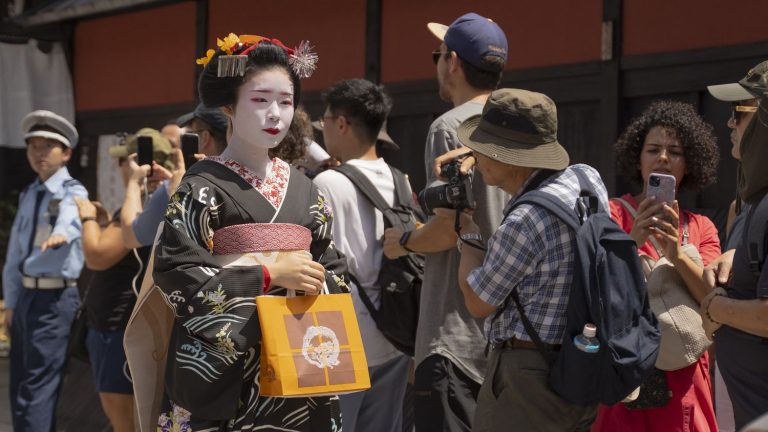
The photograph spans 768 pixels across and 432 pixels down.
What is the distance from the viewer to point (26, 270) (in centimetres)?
633

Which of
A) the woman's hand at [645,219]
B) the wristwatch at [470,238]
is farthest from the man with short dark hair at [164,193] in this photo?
the woman's hand at [645,219]

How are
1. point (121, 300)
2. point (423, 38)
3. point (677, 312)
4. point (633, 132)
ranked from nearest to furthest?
1. point (677, 312)
2. point (633, 132)
3. point (121, 300)
4. point (423, 38)

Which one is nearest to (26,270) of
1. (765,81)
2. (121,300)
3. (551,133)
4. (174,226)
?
(121,300)

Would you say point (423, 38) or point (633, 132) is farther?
point (423, 38)

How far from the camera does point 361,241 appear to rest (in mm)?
4469

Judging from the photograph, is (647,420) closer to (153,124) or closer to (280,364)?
(280,364)

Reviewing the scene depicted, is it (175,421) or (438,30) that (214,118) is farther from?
(175,421)

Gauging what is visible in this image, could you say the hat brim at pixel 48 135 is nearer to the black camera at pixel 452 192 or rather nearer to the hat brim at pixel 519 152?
the black camera at pixel 452 192

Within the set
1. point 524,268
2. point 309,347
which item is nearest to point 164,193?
point 309,347

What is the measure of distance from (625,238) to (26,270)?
4.26 metres

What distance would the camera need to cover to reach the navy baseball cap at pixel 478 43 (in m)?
4.07

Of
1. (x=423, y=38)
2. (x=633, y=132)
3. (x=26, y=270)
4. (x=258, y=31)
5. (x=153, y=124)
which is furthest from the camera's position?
(x=153, y=124)

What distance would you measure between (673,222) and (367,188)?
135 centimetres

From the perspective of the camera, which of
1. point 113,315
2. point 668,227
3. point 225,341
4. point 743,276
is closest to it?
point 225,341
